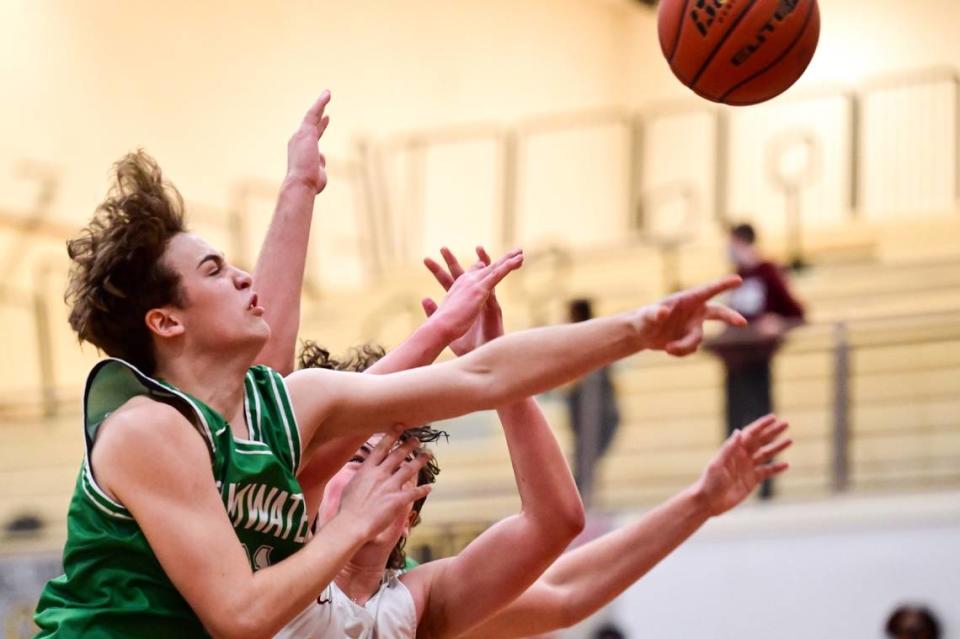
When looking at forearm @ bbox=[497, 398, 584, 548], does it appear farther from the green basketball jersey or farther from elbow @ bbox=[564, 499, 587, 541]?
the green basketball jersey

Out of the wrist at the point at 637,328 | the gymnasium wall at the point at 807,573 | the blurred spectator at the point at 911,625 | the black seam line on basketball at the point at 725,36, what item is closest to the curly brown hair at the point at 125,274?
the wrist at the point at 637,328

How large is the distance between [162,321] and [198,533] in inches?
15.8

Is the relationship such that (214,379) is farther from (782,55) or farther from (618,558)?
(782,55)

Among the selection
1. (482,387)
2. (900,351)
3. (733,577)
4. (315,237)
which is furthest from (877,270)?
(482,387)

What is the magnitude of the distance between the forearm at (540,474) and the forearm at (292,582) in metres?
0.74

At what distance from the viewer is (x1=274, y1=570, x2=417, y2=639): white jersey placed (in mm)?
3062

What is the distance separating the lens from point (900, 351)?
8125 mm

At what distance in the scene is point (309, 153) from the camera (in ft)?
11.3

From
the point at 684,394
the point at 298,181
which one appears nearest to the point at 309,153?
the point at 298,181

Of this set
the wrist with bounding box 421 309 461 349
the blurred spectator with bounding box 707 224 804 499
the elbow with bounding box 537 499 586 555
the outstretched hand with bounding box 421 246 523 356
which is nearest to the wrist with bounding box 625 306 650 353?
the outstretched hand with bounding box 421 246 523 356

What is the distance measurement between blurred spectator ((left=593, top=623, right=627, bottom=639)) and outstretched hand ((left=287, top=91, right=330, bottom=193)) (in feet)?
13.3

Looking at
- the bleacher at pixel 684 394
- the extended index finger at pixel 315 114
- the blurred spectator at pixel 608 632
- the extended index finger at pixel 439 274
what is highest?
the extended index finger at pixel 315 114

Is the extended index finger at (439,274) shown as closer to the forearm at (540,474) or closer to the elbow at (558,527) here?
the forearm at (540,474)

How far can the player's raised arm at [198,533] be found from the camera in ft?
8.49
